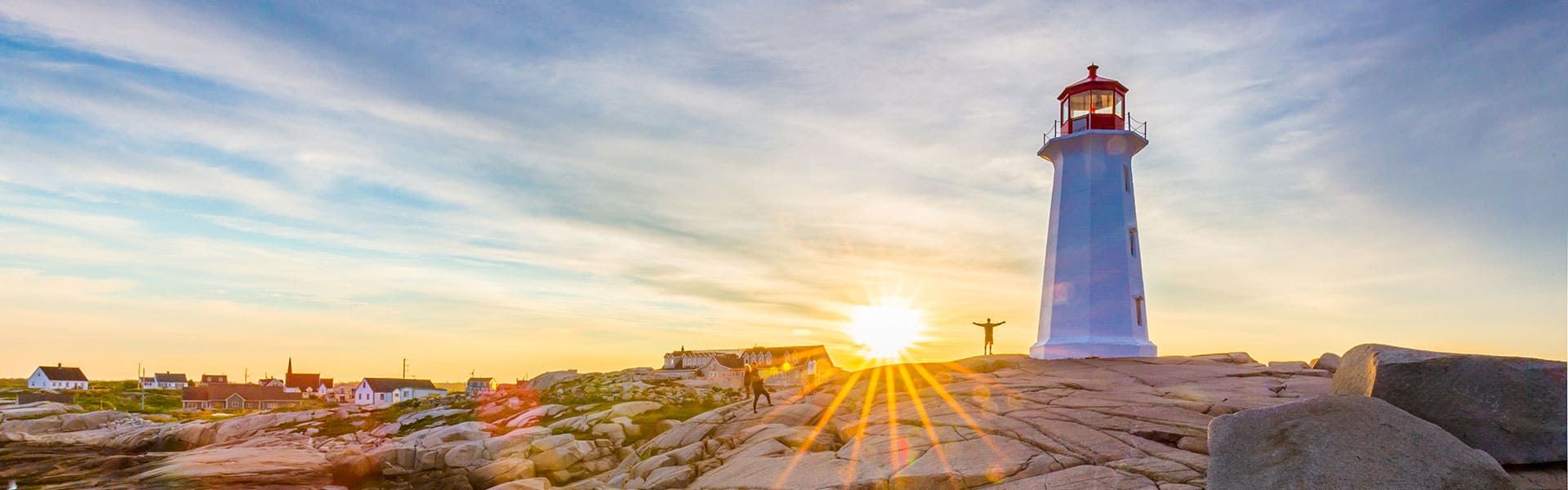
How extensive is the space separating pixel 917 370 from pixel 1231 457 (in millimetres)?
17656

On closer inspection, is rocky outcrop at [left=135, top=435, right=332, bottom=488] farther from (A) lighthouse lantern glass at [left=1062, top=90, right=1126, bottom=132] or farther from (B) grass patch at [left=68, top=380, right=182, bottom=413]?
(B) grass patch at [left=68, top=380, right=182, bottom=413]

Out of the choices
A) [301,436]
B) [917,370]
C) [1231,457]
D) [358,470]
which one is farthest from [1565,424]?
[301,436]

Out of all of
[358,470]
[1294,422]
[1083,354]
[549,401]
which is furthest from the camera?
[549,401]

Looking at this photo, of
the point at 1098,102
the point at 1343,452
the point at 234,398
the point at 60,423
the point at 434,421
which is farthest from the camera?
the point at 234,398

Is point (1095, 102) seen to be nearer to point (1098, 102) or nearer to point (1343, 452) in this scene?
point (1098, 102)

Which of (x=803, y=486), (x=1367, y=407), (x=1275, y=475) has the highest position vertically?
(x=1367, y=407)

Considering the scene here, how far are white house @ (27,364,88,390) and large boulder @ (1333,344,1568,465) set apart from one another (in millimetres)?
154251

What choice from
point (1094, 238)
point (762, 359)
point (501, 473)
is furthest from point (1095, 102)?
point (762, 359)

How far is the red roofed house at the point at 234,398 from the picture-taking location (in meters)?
94.2

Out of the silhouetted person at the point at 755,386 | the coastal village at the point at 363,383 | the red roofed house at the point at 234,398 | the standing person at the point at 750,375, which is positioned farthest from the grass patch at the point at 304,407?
the silhouetted person at the point at 755,386

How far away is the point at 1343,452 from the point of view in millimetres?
9312

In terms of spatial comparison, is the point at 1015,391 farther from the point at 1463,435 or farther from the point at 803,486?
the point at 1463,435

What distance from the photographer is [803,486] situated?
14336mm

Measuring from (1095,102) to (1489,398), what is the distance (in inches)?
774
